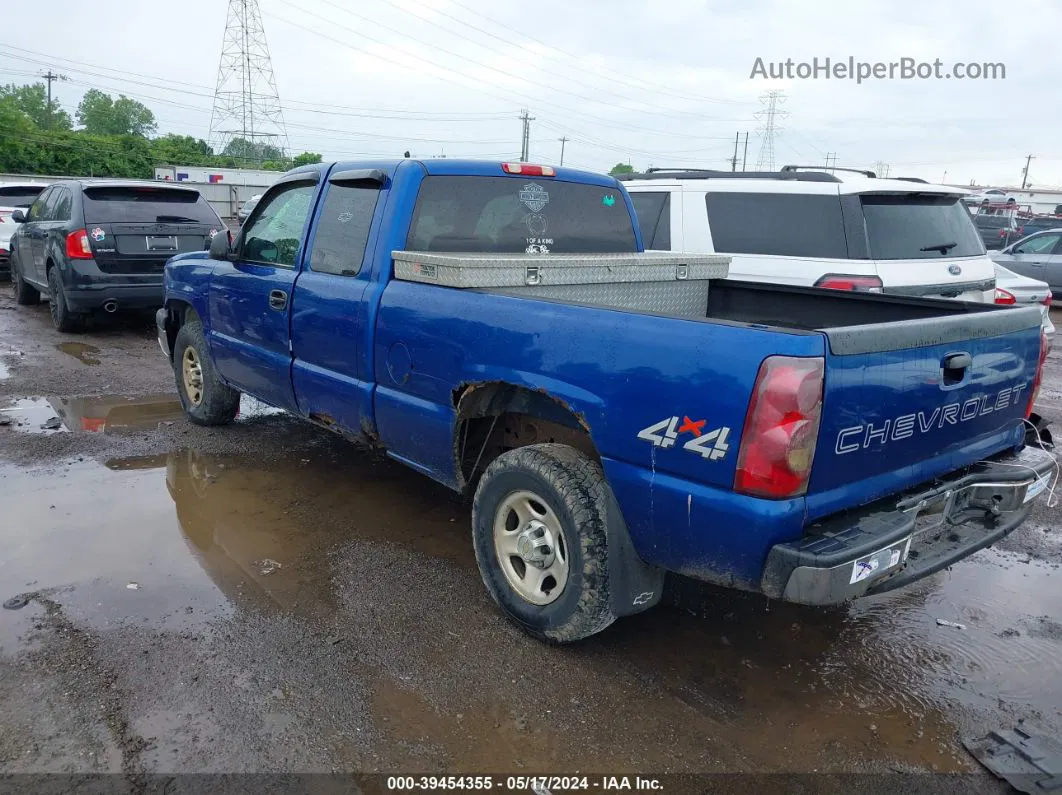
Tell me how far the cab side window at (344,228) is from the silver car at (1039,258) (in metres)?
14.2

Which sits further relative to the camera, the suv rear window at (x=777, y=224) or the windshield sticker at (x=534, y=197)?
the suv rear window at (x=777, y=224)

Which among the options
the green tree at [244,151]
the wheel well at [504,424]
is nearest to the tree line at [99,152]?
the green tree at [244,151]

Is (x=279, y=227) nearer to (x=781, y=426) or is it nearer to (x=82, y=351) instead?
(x=781, y=426)

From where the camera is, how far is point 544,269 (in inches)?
159

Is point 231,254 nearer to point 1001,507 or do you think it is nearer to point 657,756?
point 657,756

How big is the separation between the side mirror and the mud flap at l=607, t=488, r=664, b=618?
3.41 meters

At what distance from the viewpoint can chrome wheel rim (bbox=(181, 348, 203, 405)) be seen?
6254 millimetres

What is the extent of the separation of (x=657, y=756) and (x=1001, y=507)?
172cm

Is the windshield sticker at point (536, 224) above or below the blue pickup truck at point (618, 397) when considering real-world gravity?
above

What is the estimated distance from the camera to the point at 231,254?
17.4 feet

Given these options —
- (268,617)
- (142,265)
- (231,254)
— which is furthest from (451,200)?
(142,265)

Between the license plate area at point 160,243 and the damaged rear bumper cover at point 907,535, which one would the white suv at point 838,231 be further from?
the license plate area at point 160,243

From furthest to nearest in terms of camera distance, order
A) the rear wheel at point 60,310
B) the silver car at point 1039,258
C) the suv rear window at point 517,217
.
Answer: the silver car at point 1039,258, the rear wheel at point 60,310, the suv rear window at point 517,217

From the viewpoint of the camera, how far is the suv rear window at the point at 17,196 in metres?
13.6
